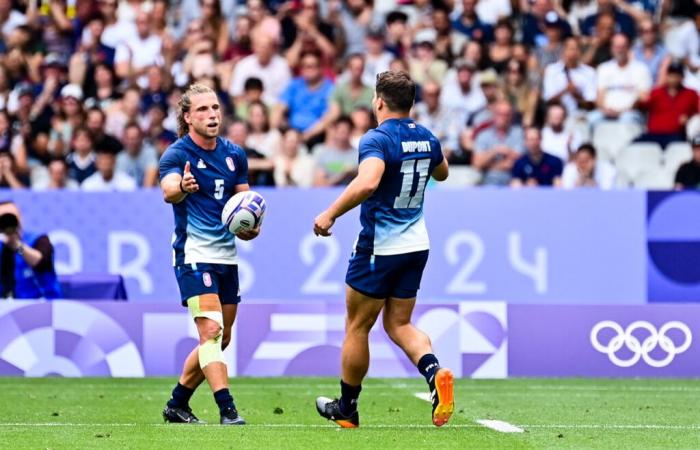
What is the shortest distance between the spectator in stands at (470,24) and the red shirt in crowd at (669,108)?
2507mm

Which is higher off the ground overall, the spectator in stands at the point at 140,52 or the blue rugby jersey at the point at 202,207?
the spectator in stands at the point at 140,52

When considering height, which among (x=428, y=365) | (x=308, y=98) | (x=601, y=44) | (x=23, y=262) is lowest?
(x=23, y=262)

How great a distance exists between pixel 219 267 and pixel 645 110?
33.2 ft

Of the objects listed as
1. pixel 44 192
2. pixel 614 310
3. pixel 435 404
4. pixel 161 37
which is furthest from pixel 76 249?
pixel 435 404

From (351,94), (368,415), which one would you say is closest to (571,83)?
(351,94)

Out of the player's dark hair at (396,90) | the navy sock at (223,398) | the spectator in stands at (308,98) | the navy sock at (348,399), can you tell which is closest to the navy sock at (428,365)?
the navy sock at (348,399)

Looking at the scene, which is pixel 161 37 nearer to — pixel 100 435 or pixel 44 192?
pixel 44 192

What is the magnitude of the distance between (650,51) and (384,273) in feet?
36.9

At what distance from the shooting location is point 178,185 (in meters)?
9.29

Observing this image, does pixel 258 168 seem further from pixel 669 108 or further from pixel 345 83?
pixel 669 108

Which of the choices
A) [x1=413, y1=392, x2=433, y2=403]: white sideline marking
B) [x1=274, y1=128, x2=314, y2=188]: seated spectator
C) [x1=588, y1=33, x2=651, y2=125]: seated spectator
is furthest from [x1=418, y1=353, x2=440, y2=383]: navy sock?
[x1=588, y1=33, x2=651, y2=125]: seated spectator

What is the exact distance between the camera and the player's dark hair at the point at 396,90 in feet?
30.0

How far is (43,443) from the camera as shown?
864 cm

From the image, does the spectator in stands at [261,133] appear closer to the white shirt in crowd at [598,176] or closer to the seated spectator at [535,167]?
the seated spectator at [535,167]
